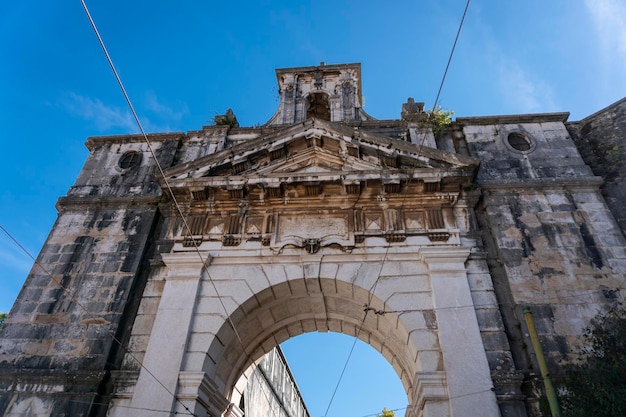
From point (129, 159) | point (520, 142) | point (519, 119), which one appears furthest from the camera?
point (129, 159)

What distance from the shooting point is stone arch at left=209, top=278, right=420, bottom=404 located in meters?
7.68

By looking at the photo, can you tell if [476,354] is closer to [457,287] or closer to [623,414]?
[457,287]

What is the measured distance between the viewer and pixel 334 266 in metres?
7.90

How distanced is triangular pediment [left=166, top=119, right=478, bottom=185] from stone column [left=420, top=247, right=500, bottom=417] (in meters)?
1.85

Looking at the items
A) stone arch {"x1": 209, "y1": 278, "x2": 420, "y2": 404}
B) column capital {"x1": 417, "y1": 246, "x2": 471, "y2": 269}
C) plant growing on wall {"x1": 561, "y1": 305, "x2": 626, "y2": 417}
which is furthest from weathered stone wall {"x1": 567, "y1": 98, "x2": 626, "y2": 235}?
stone arch {"x1": 209, "y1": 278, "x2": 420, "y2": 404}

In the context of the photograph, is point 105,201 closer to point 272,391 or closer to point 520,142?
point 520,142

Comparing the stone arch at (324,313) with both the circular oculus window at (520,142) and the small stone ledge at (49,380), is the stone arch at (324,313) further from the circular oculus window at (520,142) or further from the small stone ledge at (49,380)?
the circular oculus window at (520,142)

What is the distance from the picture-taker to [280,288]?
7961 millimetres

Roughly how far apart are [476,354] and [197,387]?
4374 millimetres

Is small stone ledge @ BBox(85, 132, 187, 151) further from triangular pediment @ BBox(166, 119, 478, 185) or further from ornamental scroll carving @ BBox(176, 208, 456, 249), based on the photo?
ornamental scroll carving @ BBox(176, 208, 456, 249)

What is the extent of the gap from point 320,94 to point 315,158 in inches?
194

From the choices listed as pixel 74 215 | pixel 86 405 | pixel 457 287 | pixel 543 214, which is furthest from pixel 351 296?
pixel 74 215

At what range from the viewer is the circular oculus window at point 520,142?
31.2 ft

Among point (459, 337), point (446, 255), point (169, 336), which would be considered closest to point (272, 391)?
point (169, 336)
